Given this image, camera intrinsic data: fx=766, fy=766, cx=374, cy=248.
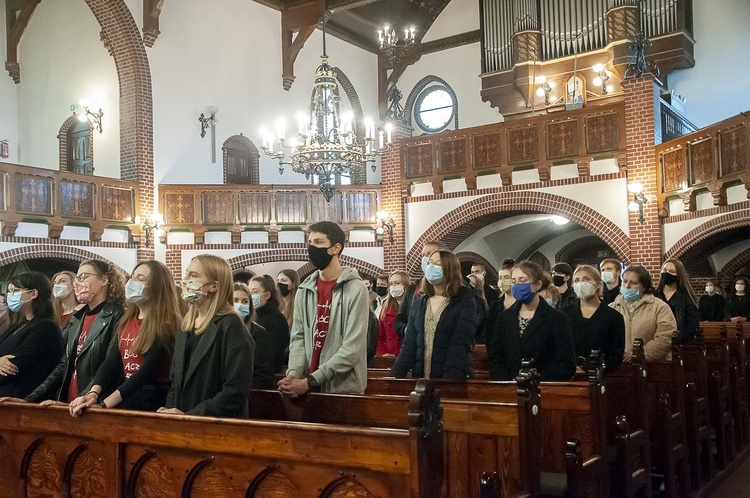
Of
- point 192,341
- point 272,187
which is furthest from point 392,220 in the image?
point 192,341

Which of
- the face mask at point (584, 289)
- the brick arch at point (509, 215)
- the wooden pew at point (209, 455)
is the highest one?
the brick arch at point (509, 215)

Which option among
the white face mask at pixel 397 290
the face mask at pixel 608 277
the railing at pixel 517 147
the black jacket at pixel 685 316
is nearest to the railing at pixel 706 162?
the railing at pixel 517 147

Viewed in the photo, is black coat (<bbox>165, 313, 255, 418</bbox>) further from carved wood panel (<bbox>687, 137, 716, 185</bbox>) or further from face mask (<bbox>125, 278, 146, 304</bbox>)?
carved wood panel (<bbox>687, 137, 716, 185</bbox>)

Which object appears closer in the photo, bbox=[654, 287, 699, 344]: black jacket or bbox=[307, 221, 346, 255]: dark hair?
bbox=[307, 221, 346, 255]: dark hair

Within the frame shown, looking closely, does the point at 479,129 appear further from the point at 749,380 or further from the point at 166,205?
the point at 749,380

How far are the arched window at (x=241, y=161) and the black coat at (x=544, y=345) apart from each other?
13.0 metres

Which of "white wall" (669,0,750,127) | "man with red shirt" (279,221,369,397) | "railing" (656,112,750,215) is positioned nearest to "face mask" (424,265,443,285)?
"man with red shirt" (279,221,369,397)

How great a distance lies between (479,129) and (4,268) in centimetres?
926

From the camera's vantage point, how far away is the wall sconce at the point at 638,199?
12.7 m

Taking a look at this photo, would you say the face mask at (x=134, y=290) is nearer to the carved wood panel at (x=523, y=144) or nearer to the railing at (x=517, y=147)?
the railing at (x=517, y=147)

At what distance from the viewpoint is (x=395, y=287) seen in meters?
7.57

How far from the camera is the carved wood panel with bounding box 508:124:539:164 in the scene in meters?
13.9

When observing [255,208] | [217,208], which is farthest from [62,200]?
[255,208]

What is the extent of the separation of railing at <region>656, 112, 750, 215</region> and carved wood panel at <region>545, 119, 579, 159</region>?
4.88ft
